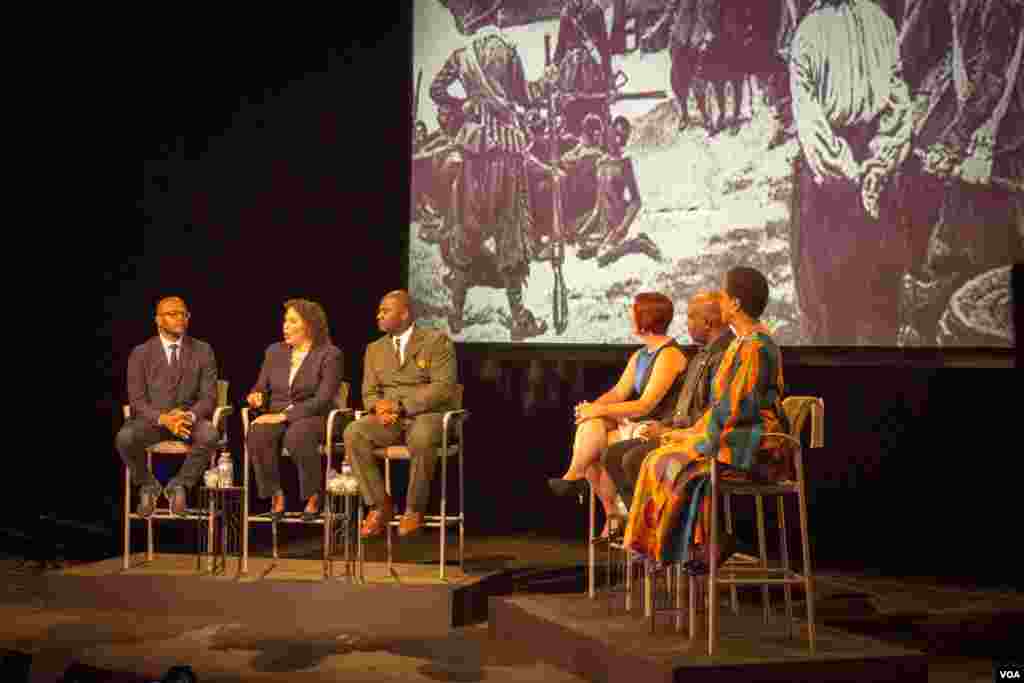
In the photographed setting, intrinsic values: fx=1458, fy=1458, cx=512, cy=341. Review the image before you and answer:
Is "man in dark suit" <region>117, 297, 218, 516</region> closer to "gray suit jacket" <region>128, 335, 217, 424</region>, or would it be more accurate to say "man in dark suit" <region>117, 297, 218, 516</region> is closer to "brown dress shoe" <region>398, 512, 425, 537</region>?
"gray suit jacket" <region>128, 335, 217, 424</region>

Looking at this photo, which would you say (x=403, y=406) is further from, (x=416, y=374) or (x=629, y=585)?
(x=629, y=585)

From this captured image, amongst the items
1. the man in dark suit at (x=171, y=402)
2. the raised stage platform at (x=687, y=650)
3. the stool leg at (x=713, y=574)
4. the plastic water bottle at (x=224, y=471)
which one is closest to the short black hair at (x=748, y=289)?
the stool leg at (x=713, y=574)

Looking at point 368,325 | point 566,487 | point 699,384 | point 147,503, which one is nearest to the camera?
point 699,384

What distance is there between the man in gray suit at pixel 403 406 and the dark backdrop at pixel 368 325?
150cm

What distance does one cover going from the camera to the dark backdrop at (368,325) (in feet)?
21.3

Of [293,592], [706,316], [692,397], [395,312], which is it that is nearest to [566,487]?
[692,397]

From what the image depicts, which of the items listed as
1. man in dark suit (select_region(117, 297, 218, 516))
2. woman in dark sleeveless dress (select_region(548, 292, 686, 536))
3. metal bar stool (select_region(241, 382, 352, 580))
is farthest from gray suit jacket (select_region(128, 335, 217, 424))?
woman in dark sleeveless dress (select_region(548, 292, 686, 536))

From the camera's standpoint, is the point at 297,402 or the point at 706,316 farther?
the point at 297,402

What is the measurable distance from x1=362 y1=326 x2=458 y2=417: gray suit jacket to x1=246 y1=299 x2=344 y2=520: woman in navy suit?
17cm

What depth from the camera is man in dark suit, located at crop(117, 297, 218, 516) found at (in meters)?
6.38

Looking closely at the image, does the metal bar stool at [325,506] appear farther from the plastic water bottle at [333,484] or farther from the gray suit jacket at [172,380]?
the gray suit jacket at [172,380]

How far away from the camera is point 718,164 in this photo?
724cm

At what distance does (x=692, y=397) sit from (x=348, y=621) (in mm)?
1703

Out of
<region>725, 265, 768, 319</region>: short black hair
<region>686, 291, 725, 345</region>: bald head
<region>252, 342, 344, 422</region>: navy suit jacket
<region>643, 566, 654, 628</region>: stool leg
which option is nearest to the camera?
<region>725, 265, 768, 319</region>: short black hair
